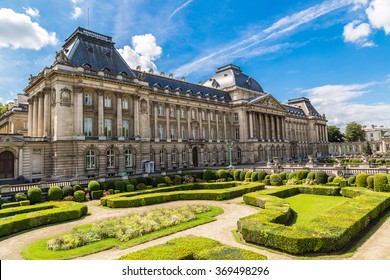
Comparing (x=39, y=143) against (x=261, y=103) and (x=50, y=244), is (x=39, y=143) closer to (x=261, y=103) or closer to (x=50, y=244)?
(x=50, y=244)

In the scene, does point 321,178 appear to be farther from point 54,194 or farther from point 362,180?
point 54,194

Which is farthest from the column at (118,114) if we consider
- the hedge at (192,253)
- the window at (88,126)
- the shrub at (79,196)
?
the hedge at (192,253)

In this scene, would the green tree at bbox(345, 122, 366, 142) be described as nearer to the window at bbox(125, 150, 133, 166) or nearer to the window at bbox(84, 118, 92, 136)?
the window at bbox(125, 150, 133, 166)

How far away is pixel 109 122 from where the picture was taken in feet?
128

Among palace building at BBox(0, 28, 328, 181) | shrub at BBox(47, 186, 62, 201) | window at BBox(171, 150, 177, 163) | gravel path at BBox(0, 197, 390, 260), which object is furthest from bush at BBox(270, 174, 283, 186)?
shrub at BBox(47, 186, 62, 201)

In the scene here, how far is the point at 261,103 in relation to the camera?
6881 centimetres

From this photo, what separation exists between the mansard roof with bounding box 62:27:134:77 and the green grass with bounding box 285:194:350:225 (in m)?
31.7

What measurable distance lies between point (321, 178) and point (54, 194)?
29324 millimetres

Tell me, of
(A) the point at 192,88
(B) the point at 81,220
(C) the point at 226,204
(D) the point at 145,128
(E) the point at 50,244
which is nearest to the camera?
(E) the point at 50,244

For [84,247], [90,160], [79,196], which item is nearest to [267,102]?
[90,160]

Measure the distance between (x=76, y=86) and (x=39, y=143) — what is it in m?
9.22

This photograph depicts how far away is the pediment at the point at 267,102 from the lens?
66312mm

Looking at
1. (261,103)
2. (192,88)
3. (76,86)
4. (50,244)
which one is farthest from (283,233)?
(261,103)

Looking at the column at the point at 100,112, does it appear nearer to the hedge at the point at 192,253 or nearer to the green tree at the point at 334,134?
the hedge at the point at 192,253
